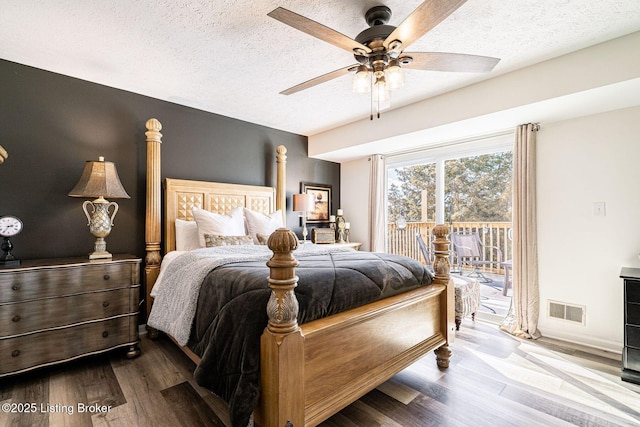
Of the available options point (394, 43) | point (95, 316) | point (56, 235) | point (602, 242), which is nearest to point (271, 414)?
point (95, 316)

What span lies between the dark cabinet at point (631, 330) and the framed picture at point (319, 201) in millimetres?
3572

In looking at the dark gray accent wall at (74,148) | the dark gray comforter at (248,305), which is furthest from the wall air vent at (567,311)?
the dark gray accent wall at (74,148)

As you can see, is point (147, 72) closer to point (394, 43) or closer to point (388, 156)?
point (394, 43)

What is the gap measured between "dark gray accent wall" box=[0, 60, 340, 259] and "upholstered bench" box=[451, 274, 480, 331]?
9.82 ft

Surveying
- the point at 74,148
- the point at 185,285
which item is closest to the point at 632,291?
the point at 185,285

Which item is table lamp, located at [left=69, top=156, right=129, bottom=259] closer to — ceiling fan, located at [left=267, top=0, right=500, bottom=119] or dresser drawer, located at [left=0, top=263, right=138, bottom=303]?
dresser drawer, located at [left=0, top=263, right=138, bottom=303]

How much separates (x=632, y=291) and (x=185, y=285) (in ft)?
10.8

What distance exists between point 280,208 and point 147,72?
2.16 m

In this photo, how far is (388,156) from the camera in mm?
4637

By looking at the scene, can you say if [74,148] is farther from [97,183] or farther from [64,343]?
[64,343]

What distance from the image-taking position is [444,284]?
7.72 ft

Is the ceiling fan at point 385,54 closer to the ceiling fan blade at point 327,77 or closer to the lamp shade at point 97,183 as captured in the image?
the ceiling fan blade at point 327,77

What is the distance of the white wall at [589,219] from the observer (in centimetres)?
258

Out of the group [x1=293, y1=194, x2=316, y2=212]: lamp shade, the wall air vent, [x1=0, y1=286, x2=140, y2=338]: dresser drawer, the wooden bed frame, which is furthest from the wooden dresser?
the wall air vent
